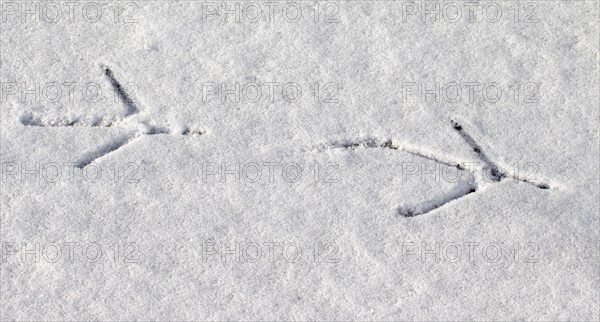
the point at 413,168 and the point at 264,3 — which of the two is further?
the point at 264,3

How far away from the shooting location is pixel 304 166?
88.8 inches

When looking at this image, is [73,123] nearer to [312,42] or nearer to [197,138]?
[197,138]

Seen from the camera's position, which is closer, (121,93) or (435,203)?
(435,203)

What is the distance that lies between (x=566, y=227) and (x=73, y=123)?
4.18ft

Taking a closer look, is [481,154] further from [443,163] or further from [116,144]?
[116,144]

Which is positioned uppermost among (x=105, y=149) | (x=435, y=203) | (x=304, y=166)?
(x=105, y=149)

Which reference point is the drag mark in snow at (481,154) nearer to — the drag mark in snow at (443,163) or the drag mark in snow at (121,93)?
the drag mark in snow at (443,163)

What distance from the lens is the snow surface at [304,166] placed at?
2102mm

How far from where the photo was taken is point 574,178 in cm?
225

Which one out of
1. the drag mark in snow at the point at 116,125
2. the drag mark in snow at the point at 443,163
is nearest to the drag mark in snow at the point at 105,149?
the drag mark in snow at the point at 116,125

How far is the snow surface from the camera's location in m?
2.10

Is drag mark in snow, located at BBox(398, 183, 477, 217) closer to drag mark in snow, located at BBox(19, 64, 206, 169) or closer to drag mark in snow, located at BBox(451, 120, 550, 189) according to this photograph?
drag mark in snow, located at BBox(451, 120, 550, 189)

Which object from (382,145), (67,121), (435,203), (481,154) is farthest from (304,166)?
(67,121)

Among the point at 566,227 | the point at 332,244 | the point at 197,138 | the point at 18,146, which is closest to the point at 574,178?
the point at 566,227
